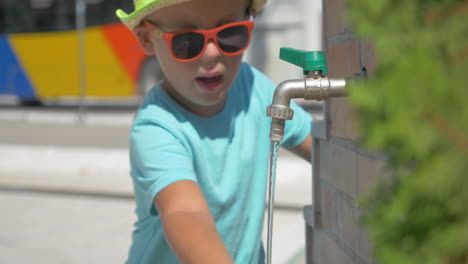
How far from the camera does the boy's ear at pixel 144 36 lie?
1.67 m

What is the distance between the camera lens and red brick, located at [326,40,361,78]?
129 cm

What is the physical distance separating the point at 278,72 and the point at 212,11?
7.89 m

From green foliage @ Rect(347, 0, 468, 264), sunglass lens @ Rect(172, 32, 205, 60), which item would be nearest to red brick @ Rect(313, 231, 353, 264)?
sunglass lens @ Rect(172, 32, 205, 60)

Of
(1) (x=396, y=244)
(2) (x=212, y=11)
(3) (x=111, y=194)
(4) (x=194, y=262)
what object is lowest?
(3) (x=111, y=194)

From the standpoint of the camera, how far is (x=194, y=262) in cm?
118

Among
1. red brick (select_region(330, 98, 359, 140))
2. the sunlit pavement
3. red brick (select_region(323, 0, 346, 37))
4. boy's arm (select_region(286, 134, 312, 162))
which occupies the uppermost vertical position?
red brick (select_region(323, 0, 346, 37))

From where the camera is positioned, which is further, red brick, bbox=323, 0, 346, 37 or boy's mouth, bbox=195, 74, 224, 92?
boy's mouth, bbox=195, 74, 224, 92

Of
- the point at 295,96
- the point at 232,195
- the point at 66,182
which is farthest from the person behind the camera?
the point at 66,182

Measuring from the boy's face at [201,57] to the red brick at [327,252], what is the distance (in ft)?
1.54

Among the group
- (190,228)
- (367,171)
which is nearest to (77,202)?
(190,228)

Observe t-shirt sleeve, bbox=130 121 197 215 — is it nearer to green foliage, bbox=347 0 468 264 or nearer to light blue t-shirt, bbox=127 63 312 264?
light blue t-shirt, bbox=127 63 312 264

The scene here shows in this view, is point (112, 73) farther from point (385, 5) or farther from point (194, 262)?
point (385, 5)

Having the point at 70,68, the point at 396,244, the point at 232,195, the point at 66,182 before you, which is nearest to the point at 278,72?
the point at 70,68

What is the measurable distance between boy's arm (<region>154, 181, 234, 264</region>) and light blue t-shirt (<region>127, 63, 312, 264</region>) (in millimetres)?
122
